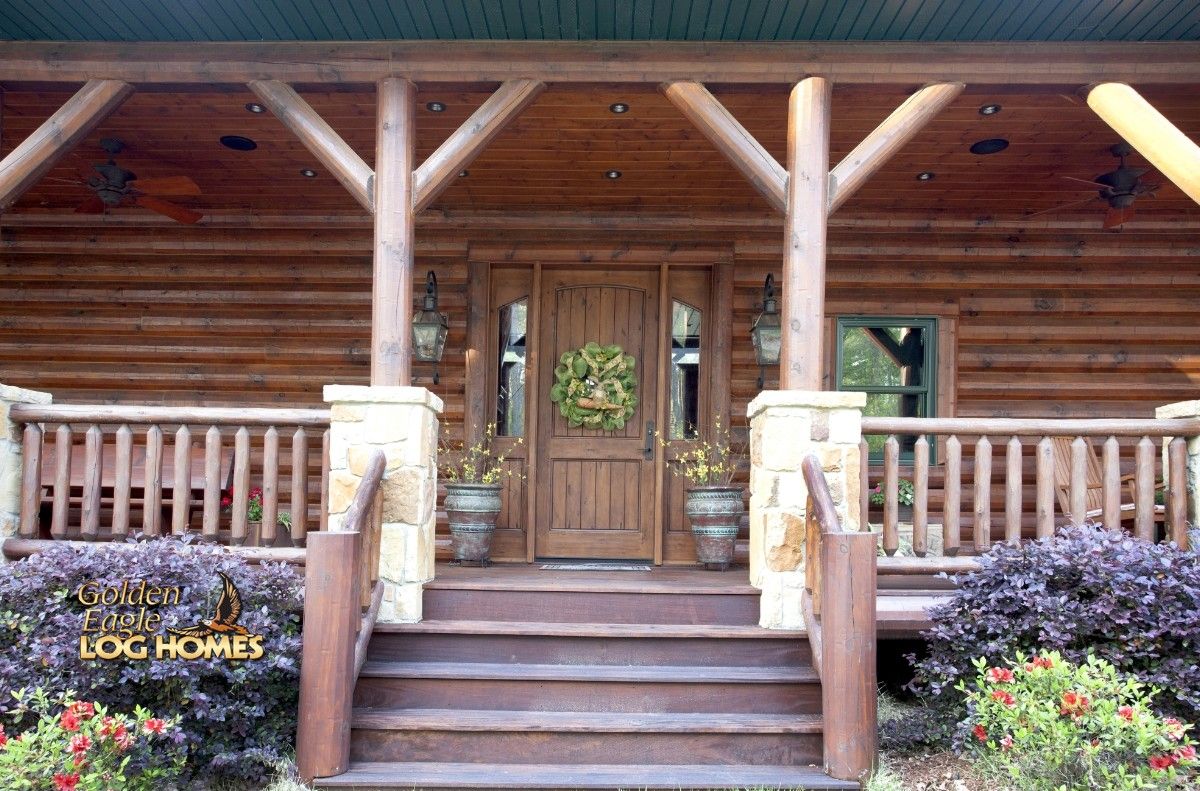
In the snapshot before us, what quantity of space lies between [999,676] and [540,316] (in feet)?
13.3

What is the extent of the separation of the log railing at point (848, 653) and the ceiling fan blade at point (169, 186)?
437cm

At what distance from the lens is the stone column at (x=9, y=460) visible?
448 cm

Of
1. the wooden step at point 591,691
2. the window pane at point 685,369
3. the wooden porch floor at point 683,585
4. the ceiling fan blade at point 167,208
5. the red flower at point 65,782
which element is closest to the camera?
the red flower at point 65,782

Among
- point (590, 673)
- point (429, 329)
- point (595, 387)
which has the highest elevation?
point (429, 329)

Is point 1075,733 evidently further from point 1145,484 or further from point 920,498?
point 1145,484

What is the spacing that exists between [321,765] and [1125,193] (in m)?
5.62

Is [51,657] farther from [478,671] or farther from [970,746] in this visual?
[970,746]

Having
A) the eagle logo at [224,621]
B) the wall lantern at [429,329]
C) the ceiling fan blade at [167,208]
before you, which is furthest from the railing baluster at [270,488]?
the ceiling fan blade at [167,208]

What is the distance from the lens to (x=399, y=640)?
4.07 metres

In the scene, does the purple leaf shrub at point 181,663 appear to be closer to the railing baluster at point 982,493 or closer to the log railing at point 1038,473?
the log railing at point 1038,473

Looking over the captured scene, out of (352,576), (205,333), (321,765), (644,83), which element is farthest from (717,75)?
(205,333)

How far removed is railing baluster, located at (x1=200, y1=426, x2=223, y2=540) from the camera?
174 inches

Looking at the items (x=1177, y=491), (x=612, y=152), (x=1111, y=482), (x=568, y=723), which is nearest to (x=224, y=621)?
(x=568, y=723)

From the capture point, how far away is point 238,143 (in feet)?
18.2
